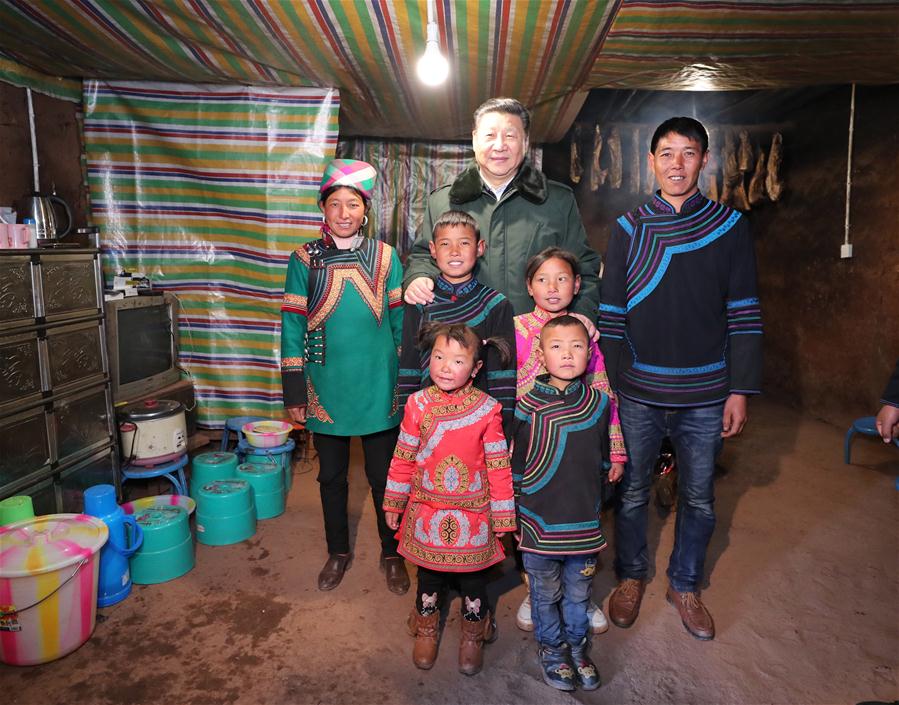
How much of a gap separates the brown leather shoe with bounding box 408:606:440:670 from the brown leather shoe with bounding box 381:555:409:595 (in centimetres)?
44

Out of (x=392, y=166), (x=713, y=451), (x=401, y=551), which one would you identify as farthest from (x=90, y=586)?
(x=392, y=166)

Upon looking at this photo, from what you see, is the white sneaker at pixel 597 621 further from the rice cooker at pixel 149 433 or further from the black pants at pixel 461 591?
the rice cooker at pixel 149 433

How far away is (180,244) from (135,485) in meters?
1.74

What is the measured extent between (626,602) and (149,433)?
2794 mm

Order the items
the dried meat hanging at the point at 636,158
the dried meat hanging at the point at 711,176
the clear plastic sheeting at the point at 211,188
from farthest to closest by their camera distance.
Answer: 1. the dried meat hanging at the point at 711,176
2. the dried meat hanging at the point at 636,158
3. the clear plastic sheeting at the point at 211,188

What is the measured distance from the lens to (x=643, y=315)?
93.7 inches

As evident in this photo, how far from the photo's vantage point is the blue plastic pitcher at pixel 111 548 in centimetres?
267

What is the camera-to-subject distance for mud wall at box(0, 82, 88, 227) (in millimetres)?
3602

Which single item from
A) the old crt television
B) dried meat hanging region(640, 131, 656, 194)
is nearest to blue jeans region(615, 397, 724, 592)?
the old crt television

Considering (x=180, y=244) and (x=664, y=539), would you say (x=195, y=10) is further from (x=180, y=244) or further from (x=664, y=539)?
(x=664, y=539)

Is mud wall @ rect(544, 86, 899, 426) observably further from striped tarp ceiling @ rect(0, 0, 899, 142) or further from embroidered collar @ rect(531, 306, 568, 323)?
embroidered collar @ rect(531, 306, 568, 323)

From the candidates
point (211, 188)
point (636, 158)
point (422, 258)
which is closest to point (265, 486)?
point (422, 258)

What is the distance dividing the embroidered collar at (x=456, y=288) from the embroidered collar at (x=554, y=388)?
1.46 feet

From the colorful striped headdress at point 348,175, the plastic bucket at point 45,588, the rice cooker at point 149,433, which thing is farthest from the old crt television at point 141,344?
the colorful striped headdress at point 348,175
